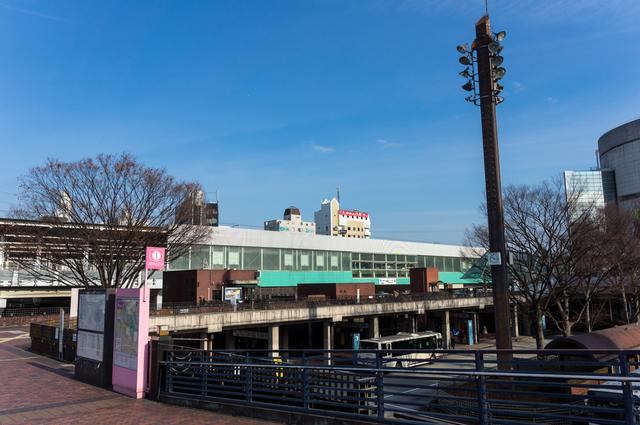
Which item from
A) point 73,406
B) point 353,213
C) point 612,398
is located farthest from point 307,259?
point 353,213

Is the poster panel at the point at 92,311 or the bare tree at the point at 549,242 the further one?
the bare tree at the point at 549,242

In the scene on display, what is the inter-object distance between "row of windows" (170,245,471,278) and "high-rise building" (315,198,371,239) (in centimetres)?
6954

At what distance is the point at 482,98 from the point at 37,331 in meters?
26.4

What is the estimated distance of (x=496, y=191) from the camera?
16500mm

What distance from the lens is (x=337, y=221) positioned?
150375 mm

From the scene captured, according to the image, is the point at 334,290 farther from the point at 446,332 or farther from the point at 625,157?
the point at 625,157

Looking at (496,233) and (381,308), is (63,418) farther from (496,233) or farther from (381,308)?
(381,308)

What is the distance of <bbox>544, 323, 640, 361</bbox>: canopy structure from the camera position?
1944cm

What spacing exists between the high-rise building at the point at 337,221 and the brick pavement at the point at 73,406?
434ft

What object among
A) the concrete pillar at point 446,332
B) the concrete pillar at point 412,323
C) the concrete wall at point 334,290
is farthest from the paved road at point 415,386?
the concrete wall at point 334,290

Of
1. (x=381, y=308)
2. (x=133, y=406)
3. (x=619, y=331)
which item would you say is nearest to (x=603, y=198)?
(x=381, y=308)

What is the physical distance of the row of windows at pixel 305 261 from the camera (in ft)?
171

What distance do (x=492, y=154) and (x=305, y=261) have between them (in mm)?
47191

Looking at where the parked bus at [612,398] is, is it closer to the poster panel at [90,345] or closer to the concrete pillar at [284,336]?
the poster panel at [90,345]
